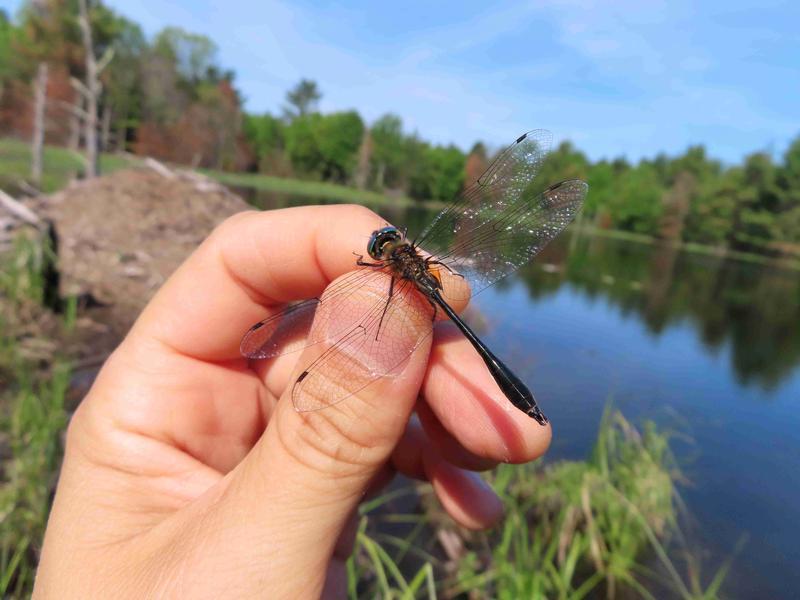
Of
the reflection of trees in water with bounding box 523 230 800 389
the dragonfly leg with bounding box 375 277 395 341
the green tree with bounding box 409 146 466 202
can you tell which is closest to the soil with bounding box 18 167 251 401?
the dragonfly leg with bounding box 375 277 395 341

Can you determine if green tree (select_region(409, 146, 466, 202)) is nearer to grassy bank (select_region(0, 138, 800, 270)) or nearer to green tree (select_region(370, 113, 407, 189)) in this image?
grassy bank (select_region(0, 138, 800, 270))

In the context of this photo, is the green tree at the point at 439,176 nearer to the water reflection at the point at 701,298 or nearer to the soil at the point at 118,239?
the water reflection at the point at 701,298

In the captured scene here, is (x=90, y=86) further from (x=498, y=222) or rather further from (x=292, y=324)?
(x=498, y=222)

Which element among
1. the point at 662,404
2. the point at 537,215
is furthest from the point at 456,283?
the point at 662,404

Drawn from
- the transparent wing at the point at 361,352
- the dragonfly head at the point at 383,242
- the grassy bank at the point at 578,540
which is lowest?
the grassy bank at the point at 578,540

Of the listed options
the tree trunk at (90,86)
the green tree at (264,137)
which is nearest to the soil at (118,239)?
the tree trunk at (90,86)

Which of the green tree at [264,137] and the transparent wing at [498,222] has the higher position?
the green tree at [264,137]

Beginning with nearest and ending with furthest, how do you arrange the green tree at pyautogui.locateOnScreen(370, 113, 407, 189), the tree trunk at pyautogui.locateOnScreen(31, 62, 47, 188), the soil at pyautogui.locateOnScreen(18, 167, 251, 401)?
the soil at pyautogui.locateOnScreen(18, 167, 251, 401) < the tree trunk at pyautogui.locateOnScreen(31, 62, 47, 188) < the green tree at pyautogui.locateOnScreen(370, 113, 407, 189)
